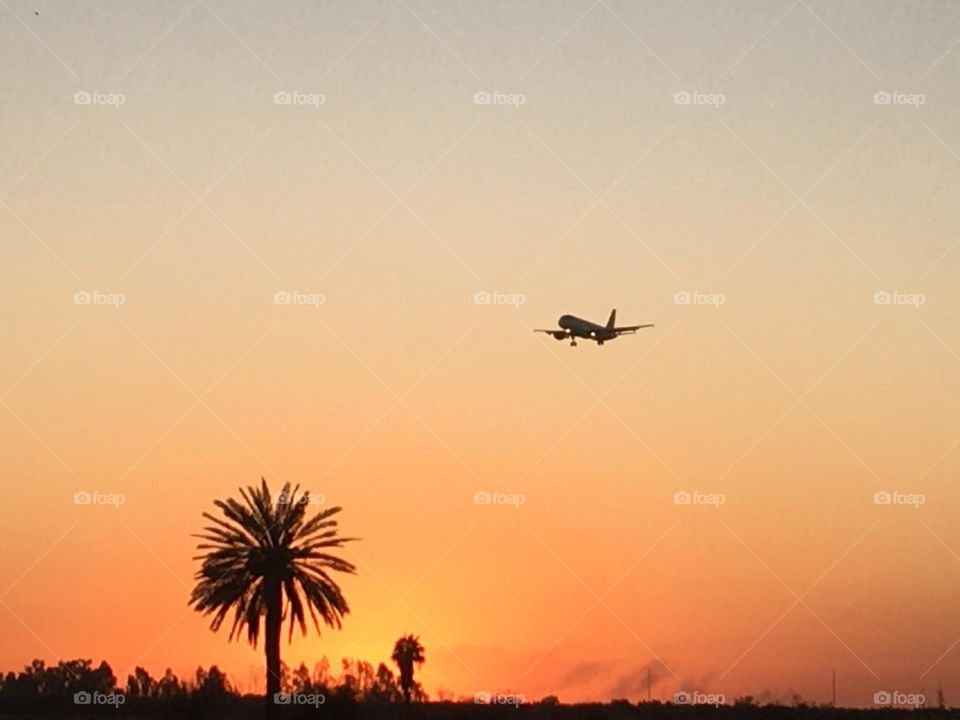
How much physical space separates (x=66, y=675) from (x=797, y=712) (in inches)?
2625

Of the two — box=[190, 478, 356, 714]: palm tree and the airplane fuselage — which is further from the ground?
the airplane fuselage

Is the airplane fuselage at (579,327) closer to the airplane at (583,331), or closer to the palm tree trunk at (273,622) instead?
the airplane at (583,331)

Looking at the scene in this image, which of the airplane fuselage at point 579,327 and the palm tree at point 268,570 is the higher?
the airplane fuselage at point 579,327

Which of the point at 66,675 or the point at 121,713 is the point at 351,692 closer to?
the point at 121,713

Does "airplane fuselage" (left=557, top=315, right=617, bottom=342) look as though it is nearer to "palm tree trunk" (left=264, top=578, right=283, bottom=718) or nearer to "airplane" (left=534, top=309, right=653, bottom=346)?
"airplane" (left=534, top=309, right=653, bottom=346)

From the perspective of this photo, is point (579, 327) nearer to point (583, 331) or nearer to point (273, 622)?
point (583, 331)

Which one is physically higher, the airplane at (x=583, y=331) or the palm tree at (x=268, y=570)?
the airplane at (x=583, y=331)

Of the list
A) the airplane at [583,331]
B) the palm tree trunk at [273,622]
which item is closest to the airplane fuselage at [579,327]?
the airplane at [583,331]

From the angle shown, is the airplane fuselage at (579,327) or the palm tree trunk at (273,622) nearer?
the palm tree trunk at (273,622)

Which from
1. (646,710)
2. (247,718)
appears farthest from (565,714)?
(247,718)

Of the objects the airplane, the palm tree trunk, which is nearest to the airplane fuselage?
the airplane

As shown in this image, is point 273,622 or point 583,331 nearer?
point 273,622

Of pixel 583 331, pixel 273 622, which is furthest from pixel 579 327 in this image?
pixel 273 622

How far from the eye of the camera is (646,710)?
117 metres
